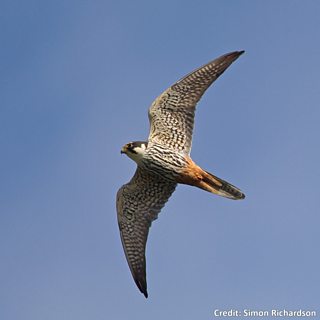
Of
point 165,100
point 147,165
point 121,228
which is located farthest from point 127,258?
point 165,100

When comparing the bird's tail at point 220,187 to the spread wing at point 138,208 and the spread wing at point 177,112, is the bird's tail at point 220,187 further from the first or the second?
the spread wing at point 138,208

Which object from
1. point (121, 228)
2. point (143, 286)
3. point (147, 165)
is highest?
point (147, 165)

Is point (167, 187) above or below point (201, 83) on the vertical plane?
below

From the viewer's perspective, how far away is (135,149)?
16578mm

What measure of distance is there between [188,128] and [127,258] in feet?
10.2

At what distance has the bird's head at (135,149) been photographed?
16594mm

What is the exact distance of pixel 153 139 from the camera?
55.7ft

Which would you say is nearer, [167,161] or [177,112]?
[167,161]

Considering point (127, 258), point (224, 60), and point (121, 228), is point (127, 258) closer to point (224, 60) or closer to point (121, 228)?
point (121, 228)

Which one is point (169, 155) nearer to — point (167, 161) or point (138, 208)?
point (167, 161)

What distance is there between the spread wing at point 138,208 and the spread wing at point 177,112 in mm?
965

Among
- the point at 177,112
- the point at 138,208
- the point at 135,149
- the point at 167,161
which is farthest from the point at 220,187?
the point at 138,208

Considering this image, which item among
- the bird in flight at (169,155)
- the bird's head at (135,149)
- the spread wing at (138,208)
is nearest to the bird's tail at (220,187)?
the bird in flight at (169,155)

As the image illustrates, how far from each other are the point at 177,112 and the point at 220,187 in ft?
5.86
